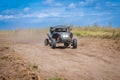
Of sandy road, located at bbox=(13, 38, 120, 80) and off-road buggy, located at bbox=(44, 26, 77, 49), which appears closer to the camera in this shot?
sandy road, located at bbox=(13, 38, 120, 80)

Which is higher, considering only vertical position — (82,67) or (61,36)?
(61,36)

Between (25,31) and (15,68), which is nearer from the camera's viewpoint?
(15,68)

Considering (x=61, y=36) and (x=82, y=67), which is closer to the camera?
(x=82, y=67)

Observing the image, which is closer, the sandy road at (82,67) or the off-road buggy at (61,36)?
the sandy road at (82,67)

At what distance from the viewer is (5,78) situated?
37.6 feet

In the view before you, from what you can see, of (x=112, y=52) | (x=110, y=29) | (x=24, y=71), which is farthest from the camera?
(x=110, y=29)

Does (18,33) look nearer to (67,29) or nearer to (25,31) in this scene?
(25,31)

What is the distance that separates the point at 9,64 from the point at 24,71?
1424 millimetres

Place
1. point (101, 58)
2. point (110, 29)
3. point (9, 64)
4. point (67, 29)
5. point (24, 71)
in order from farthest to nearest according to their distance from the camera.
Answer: point (110, 29)
point (67, 29)
point (101, 58)
point (9, 64)
point (24, 71)

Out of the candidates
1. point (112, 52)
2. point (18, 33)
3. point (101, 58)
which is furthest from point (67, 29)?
point (18, 33)

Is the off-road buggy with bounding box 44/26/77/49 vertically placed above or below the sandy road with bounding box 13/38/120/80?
above

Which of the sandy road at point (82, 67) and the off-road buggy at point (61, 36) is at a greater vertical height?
the off-road buggy at point (61, 36)

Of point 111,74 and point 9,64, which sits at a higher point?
point 9,64

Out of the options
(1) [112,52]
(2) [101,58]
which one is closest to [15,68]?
(2) [101,58]
